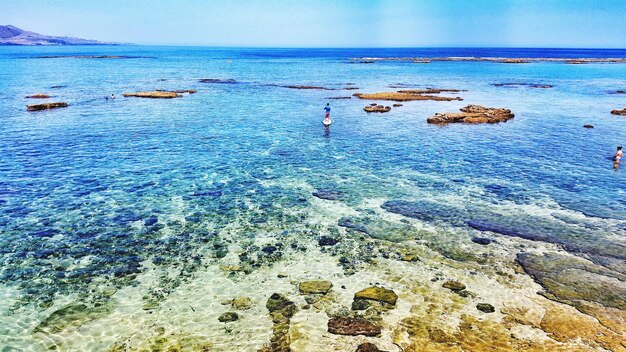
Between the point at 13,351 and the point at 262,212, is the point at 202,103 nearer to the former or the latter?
the point at 262,212

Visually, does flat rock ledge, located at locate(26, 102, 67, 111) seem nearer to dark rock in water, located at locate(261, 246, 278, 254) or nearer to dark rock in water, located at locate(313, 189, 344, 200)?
dark rock in water, located at locate(313, 189, 344, 200)

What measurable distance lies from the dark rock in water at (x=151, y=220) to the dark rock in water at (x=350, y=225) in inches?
401

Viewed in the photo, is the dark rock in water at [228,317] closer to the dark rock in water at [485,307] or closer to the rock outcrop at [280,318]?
the rock outcrop at [280,318]

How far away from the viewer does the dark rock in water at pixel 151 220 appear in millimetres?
22047

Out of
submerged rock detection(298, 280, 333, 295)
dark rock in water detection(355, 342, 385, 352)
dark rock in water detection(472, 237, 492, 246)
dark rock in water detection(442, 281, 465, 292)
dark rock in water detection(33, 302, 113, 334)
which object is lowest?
dark rock in water detection(33, 302, 113, 334)

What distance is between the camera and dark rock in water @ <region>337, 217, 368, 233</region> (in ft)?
72.1

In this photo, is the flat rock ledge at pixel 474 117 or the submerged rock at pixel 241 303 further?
the flat rock ledge at pixel 474 117

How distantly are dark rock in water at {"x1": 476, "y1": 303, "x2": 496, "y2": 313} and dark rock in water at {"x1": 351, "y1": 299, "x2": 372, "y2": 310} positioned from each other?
13.4 feet

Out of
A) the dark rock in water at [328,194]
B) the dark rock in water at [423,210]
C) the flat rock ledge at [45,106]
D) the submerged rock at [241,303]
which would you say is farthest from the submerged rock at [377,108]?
the submerged rock at [241,303]

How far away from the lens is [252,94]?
75500mm

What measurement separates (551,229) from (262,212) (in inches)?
634

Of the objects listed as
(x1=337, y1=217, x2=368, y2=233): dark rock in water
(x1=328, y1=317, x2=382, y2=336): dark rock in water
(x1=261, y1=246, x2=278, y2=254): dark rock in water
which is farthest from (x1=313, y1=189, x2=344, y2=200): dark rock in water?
(x1=328, y1=317, x2=382, y2=336): dark rock in water

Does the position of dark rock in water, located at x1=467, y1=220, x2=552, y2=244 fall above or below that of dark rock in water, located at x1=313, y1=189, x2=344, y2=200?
below

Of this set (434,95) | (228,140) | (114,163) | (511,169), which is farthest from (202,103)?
(511,169)
